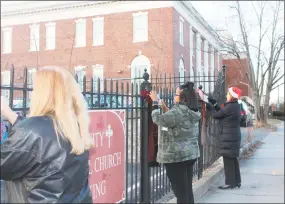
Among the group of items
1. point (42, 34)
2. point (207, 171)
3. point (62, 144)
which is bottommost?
point (207, 171)

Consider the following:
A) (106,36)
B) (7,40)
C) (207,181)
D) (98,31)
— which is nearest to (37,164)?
(207,181)

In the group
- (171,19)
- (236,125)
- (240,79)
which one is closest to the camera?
(236,125)

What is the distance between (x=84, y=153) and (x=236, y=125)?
183 inches

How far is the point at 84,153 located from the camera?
2.26 meters

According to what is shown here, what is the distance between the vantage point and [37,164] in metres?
2.01

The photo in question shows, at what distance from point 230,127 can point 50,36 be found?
28288 millimetres

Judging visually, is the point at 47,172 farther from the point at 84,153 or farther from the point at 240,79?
the point at 240,79

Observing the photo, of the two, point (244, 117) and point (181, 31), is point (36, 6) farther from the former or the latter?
point (244, 117)

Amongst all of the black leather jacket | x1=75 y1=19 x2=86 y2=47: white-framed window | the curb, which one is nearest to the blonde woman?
the black leather jacket

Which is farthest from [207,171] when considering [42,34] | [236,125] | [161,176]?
[42,34]

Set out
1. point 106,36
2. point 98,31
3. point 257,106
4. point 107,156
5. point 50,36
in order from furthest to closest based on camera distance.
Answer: point 50,36 → point 98,31 → point 106,36 → point 257,106 → point 107,156

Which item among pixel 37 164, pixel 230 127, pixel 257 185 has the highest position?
pixel 37 164

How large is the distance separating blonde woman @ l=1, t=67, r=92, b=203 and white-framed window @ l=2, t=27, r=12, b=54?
33.5m

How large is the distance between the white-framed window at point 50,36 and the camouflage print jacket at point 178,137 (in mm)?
28962
